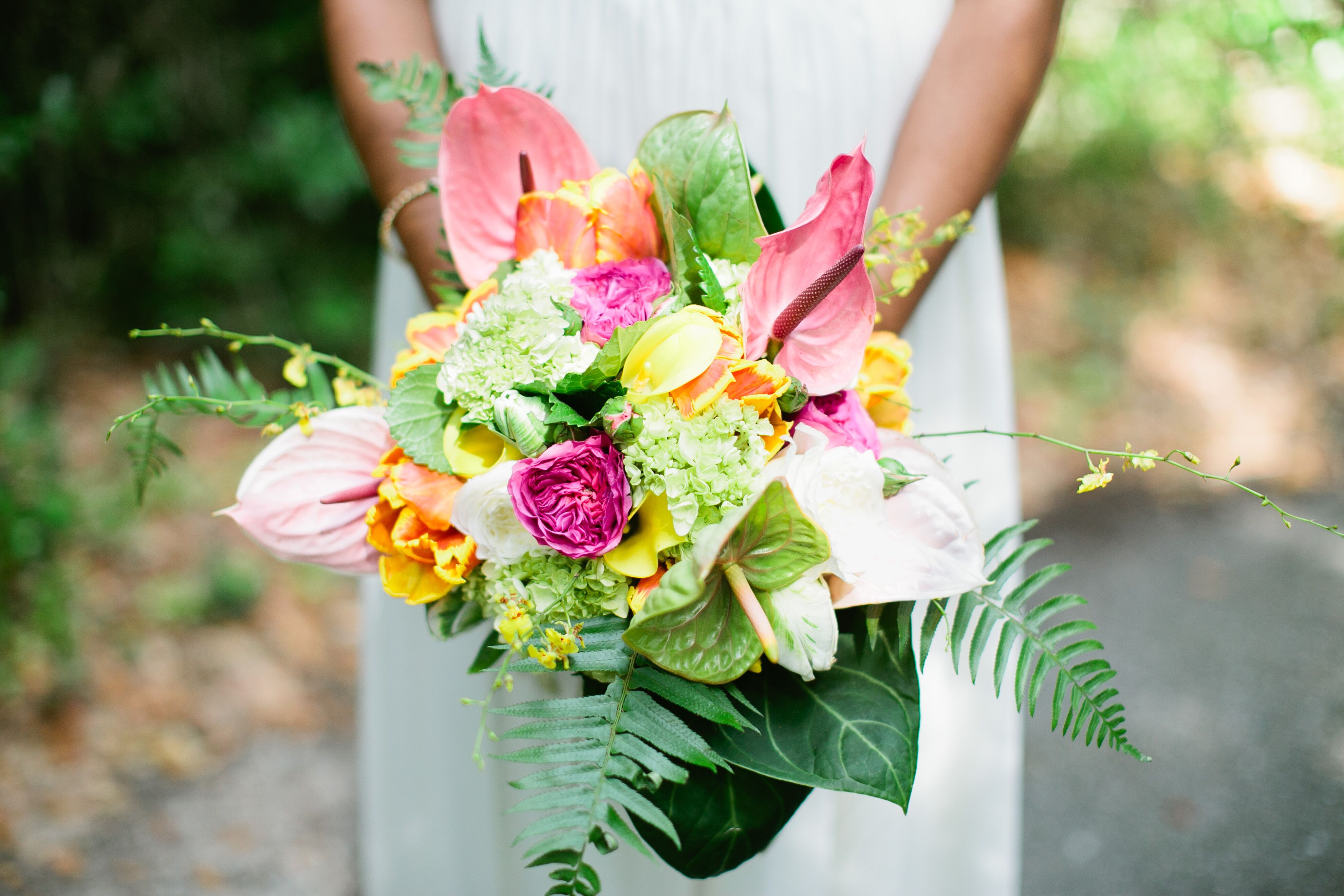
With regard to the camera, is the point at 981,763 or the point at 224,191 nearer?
the point at 981,763

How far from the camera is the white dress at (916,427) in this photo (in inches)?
39.1

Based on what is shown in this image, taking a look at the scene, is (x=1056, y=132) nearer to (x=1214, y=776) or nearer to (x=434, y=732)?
(x=1214, y=776)

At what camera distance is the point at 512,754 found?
580mm

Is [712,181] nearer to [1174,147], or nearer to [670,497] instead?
[670,497]

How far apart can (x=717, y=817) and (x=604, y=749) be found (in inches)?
5.6

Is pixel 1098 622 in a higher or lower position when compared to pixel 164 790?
higher

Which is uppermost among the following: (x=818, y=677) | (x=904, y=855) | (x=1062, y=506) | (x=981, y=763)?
(x=1062, y=506)

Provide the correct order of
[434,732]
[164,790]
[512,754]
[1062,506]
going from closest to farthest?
[512,754]
[434,732]
[164,790]
[1062,506]

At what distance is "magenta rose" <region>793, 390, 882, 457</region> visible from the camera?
666mm

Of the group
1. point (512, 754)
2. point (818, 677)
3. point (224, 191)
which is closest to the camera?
point (512, 754)

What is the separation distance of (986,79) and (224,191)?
8.34 feet

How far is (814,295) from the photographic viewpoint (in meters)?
0.62

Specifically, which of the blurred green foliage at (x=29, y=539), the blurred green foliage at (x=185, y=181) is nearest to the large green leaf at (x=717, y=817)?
the blurred green foliage at (x=29, y=539)

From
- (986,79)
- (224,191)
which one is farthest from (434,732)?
(224,191)
